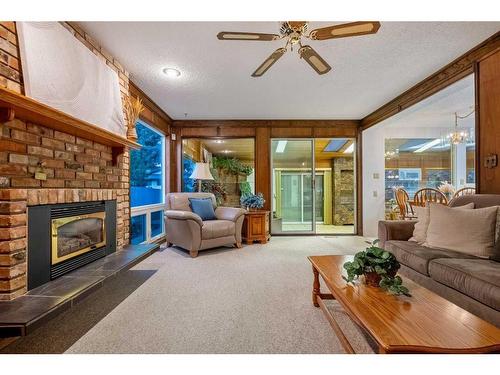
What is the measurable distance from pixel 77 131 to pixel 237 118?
3.31 meters

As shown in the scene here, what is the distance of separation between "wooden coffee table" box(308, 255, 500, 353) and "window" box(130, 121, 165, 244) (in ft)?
10.4

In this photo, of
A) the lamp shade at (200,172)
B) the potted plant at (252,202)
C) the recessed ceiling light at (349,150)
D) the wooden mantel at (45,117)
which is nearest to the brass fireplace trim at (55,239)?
the wooden mantel at (45,117)

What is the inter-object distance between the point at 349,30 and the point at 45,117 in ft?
7.07

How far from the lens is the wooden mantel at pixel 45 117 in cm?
138

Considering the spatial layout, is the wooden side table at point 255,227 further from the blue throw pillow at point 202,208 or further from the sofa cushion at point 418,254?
the sofa cushion at point 418,254

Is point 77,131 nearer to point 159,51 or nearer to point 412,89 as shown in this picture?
point 159,51

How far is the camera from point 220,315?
6.04ft

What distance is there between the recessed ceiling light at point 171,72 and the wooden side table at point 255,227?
96.2 inches

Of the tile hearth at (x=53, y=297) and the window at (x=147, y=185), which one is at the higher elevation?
the window at (x=147, y=185)

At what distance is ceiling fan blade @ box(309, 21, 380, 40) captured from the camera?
151 centimetres

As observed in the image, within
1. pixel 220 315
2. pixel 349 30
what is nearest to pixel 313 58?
pixel 349 30

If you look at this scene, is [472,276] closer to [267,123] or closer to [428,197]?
[428,197]

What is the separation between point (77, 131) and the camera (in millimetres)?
2016
